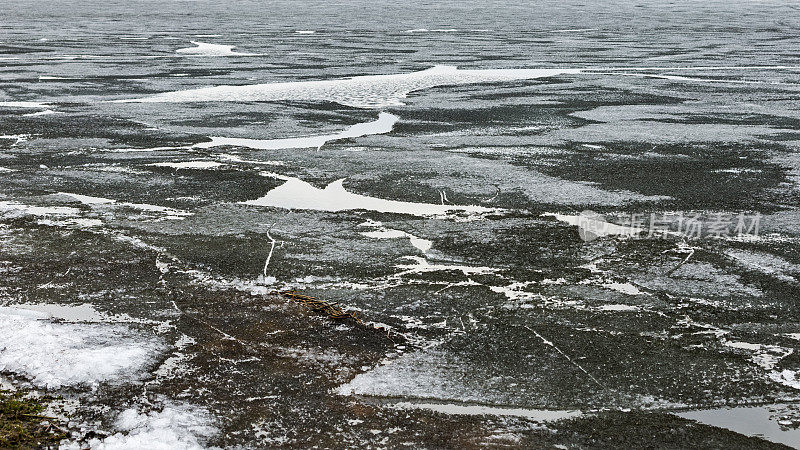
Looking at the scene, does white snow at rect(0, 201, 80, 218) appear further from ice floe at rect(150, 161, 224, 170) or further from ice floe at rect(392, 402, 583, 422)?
ice floe at rect(392, 402, 583, 422)

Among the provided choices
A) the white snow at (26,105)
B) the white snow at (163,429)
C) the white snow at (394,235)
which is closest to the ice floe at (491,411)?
the white snow at (163,429)

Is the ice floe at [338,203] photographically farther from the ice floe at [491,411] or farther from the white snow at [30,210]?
the ice floe at [491,411]

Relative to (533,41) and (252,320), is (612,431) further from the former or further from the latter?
(533,41)

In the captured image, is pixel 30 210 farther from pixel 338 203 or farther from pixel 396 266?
pixel 396 266

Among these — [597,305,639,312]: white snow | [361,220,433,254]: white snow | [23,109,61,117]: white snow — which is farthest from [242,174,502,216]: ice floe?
[23,109,61,117]: white snow

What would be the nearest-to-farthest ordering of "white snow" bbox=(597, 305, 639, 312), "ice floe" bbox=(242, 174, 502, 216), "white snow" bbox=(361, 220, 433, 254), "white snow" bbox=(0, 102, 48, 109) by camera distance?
"white snow" bbox=(597, 305, 639, 312) < "white snow" bbox=(361, 220, 433, 254) < "ice floe" bbox=(242, 174, 502, 216) < "white snow" bbox=(0, 102, 48, 109)

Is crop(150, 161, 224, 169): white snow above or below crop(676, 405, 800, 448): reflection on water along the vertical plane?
above
